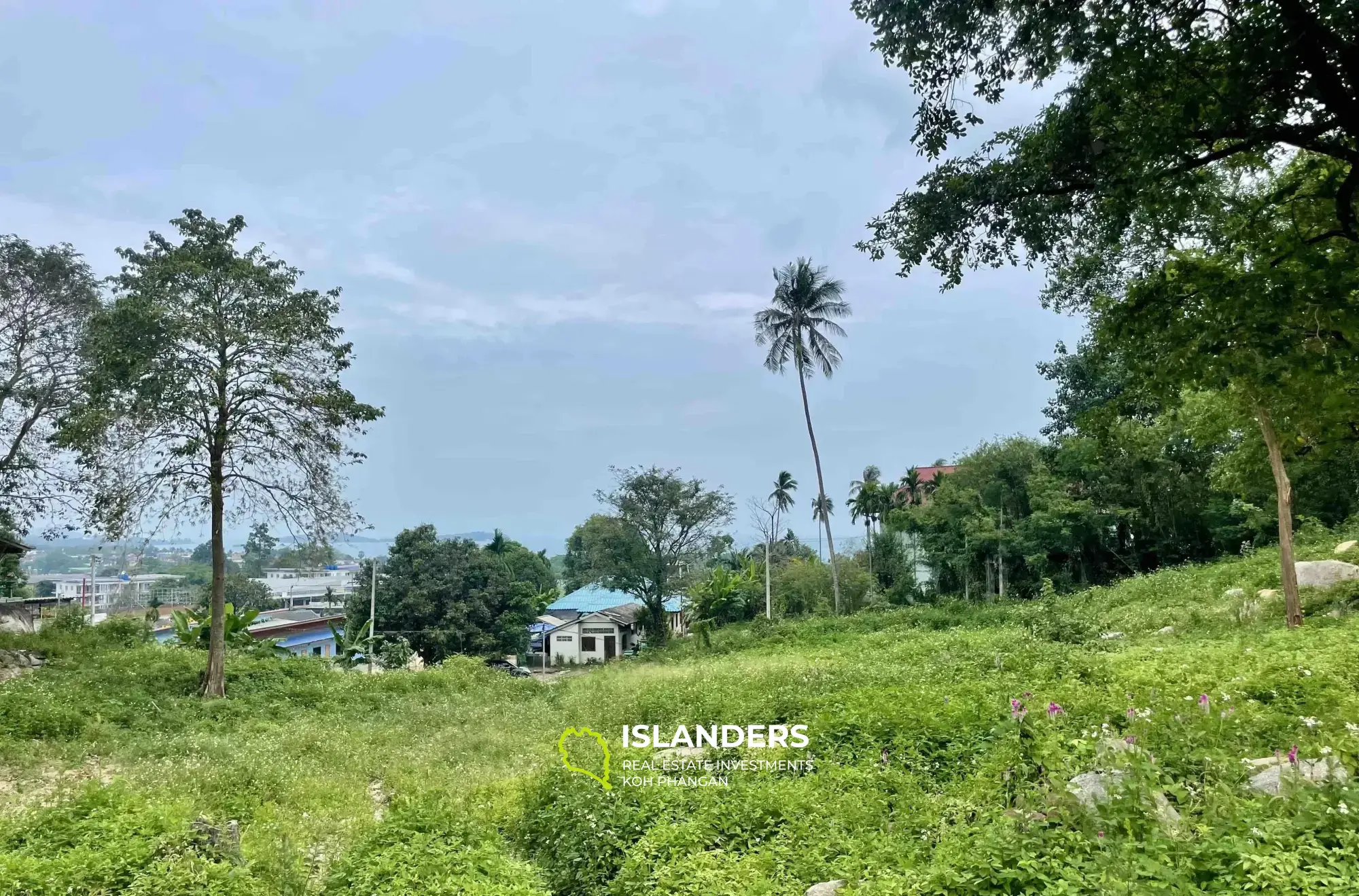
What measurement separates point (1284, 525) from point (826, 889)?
11.8m

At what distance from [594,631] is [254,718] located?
26.9 meters

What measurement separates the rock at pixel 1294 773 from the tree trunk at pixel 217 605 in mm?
14583

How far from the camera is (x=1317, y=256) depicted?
5.50m

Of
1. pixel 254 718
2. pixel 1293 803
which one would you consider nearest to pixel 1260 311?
pixel 1293 803

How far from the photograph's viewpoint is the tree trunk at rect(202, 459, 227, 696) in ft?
44.2

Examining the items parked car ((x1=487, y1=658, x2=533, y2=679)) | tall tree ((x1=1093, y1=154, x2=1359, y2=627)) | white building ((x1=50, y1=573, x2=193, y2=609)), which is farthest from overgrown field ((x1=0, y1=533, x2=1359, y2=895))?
white building ((x1=50, y1=573, x2=193, y2=609))

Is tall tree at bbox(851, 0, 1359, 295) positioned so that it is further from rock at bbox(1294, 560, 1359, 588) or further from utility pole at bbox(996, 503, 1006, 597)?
utility pole at bbox(996, 503, 1006, 597)

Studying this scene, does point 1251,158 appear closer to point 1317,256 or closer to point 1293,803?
point 1317,256

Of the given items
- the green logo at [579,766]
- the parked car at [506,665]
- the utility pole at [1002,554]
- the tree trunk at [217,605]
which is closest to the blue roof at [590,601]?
the parked car at [506,665]

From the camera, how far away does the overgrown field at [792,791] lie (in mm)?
3336

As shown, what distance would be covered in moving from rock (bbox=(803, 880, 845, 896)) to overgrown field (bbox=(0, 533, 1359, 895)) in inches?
2.2

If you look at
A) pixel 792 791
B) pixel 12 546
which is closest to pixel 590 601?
pixel 12 546

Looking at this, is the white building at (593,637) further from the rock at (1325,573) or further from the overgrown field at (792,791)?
the rock at (1325,573)

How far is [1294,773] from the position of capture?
→ 356cm
